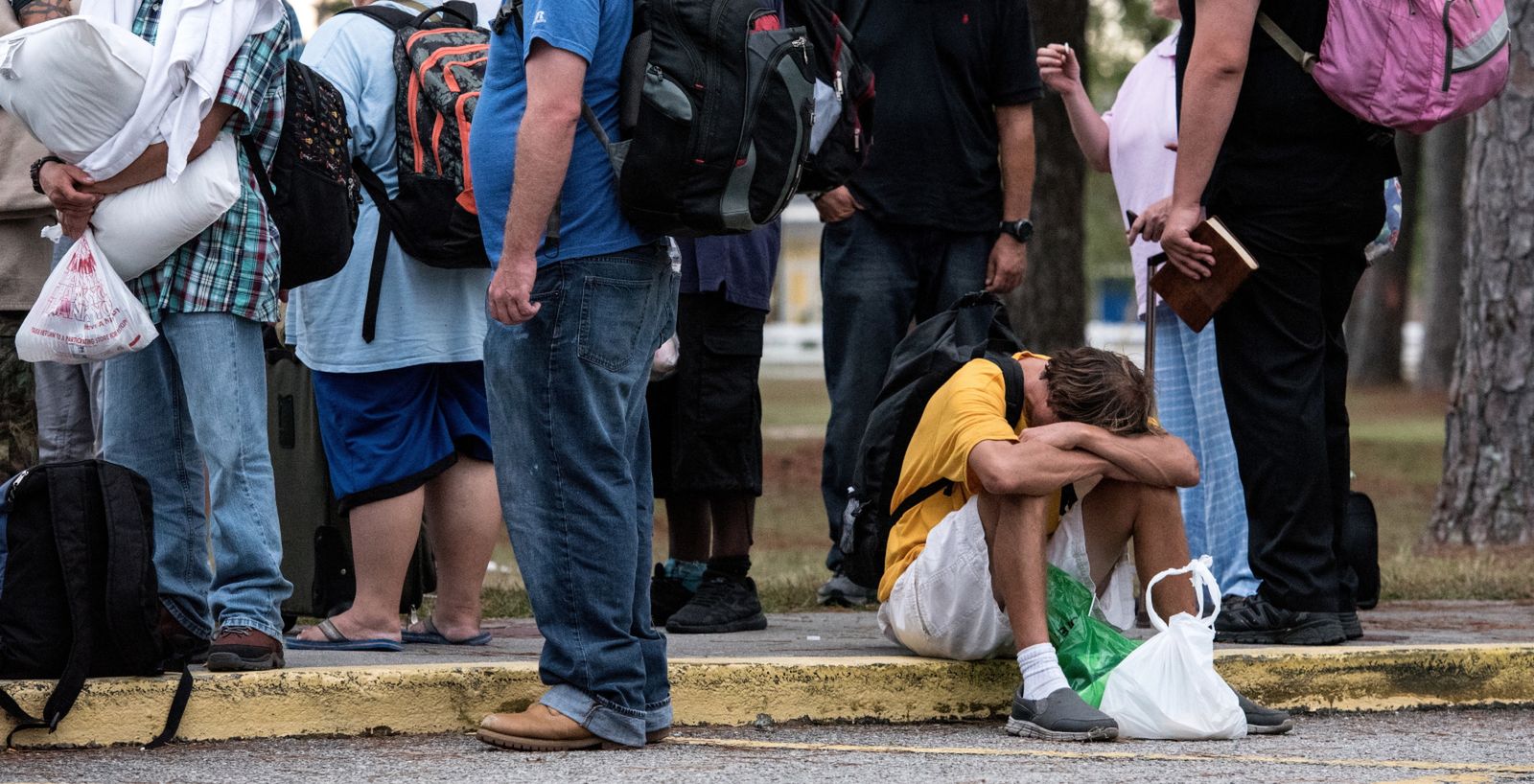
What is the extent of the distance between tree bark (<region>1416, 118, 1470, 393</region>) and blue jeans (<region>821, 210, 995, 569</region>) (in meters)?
19.9

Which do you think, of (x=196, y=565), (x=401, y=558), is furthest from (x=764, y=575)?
(x=196, y=565)

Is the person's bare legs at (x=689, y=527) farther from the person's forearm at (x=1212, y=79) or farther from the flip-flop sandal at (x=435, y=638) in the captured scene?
the person's forearm at (x=1212, y=79)

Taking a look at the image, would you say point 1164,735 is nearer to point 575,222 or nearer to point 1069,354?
point 1069,354

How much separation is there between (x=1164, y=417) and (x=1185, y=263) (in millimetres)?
1033

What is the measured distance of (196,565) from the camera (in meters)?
4.66

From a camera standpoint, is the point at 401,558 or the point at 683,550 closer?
the point at 401,558

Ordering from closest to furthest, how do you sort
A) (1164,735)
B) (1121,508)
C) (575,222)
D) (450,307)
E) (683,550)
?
1. (575,222)
2. (1164,735)
3. (1121,508)
4. (450,307)
5. (683,550)

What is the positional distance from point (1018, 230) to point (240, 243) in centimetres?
283

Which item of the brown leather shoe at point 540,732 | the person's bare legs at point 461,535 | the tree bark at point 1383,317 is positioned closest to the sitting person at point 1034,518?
the brown leather shoe at point 540,732

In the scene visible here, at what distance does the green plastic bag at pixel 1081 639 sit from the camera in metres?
4.66

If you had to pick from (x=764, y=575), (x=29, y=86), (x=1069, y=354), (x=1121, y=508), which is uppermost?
(x=29, y=86)

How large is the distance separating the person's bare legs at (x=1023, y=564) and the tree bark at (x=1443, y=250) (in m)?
21.7

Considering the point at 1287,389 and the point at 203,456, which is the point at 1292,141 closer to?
the point at 1287,389

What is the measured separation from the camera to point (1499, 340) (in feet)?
30.7
